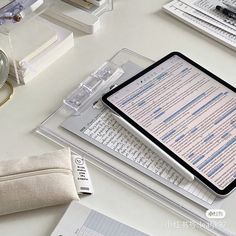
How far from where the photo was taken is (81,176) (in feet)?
2.60

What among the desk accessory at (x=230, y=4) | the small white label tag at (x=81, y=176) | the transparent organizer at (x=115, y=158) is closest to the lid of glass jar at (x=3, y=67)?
the transparent organizer at (x=115, y=158)

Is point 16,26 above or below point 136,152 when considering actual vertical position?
above

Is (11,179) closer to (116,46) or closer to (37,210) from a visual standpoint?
(37,210)

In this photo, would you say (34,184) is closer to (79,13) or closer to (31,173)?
(31,173)

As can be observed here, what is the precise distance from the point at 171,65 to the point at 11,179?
1.29ft

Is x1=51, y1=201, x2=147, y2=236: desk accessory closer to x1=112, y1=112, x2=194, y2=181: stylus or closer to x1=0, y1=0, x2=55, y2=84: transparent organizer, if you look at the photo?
x1=112, y1=112, x2=194, y2=181: stylus

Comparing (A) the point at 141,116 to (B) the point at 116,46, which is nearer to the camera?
(A) the point at 141,116

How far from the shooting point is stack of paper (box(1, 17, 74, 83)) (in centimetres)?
94

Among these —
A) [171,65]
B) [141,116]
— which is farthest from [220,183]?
[171,65]

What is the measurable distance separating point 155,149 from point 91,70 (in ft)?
0.82

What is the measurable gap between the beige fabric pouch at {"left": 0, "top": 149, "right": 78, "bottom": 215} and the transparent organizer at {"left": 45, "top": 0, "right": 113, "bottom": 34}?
0.38 meters

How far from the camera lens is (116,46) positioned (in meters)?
1.04

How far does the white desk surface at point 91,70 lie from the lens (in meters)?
0.76

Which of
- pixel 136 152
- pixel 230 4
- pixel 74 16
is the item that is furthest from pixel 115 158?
pixel 230 4
